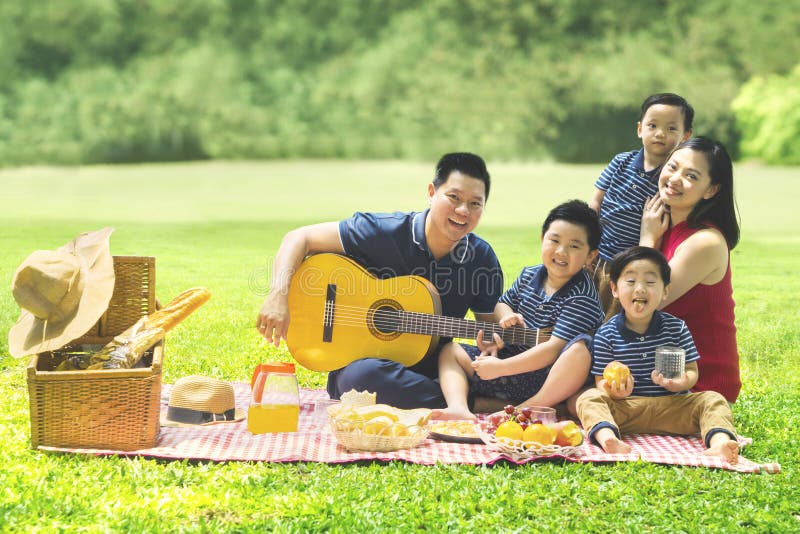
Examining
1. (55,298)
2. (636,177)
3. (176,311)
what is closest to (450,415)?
(176,311)

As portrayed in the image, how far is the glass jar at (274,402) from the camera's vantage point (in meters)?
3.22

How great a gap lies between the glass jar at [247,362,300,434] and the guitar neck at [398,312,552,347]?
57 centimetres

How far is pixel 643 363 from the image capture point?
3.29 metres

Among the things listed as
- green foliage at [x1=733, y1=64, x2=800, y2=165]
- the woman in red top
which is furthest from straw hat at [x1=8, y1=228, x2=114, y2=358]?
green foliage at [x1=733, y1=64, x2=800, y2=165]

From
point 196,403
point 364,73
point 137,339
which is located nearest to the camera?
point 137,339

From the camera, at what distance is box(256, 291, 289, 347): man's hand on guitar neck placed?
338 centimetres

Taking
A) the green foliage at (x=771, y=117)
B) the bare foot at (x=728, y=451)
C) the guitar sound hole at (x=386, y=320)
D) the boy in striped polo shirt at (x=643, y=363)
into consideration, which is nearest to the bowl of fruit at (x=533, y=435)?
the boy in striped polo shirt at (x=643, y=363)

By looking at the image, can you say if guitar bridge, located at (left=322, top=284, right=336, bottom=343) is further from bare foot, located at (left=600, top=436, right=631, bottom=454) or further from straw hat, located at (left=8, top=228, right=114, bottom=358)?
bare foot, located at (left=600, top=436, right=631, bottom=454)

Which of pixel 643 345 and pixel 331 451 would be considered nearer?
pixel 331 451

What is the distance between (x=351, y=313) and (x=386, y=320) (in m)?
0.14

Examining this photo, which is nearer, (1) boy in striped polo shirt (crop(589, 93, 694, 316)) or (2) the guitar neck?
(2) the guitar neck

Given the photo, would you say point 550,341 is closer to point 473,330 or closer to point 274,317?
point 473,330

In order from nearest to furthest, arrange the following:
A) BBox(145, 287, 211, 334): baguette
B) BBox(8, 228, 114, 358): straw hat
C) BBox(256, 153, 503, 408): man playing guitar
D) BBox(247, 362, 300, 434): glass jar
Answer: BBox(8, 228, 114, 358): straw hat
BBox(247, 362, 300, 434): glass jar
BBox(145, 287, 211, 334): baguette
BBox(256, 153, 503, 408): man playing guitar

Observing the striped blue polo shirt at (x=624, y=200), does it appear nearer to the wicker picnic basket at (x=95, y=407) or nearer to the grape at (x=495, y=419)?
the grape at (x=495, y=419)
